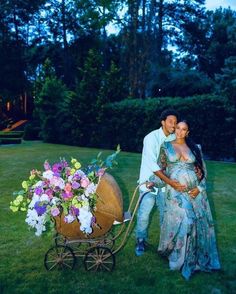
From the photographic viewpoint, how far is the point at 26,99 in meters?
51.3

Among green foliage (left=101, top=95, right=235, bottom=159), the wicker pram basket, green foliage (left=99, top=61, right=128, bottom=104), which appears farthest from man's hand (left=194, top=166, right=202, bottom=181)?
green foliage (left=99, top=61, right=128, bottom=104)

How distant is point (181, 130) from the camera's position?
5230mm

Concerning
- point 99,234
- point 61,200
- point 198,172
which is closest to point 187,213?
point 198,172

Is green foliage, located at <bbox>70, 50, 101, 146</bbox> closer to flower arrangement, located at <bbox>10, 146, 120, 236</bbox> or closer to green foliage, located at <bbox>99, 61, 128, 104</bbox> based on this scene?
green foliage, located at <bbox>99, 61, 128, 104</bbox>

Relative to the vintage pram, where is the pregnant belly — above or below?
above

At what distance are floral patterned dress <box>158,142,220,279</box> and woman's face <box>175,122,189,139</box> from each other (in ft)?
0.59

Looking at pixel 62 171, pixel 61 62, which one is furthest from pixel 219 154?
pixel 61 62

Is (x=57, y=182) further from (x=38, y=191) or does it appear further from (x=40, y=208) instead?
(x=40, y=208)

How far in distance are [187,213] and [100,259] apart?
4.38ft

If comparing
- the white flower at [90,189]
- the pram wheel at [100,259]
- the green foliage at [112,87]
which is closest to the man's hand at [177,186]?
the white flower at [90,189]

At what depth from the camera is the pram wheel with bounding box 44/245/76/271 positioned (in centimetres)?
537

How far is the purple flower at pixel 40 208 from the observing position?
16.0ft

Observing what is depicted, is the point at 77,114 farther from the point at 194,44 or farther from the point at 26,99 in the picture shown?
the point at 26,99

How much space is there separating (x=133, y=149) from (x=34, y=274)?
752 inches
